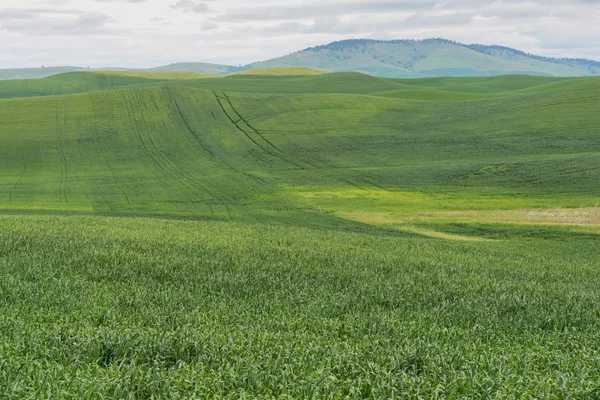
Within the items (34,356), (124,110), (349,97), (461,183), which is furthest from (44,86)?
(34,356)

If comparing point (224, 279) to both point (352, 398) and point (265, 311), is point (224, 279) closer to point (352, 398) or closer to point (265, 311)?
point (265, 311)

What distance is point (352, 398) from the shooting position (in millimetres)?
7199

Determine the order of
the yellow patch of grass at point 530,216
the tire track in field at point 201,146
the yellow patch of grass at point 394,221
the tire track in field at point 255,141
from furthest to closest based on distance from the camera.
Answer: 1. the tire track in field at point 255,141
2. the tire track in field at point 201,146
3. the yellow patch of grass at point 530,216
4. the yellow patch of grass at point 394,221

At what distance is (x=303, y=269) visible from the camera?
16938 mm

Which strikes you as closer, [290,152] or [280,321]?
[280,321]

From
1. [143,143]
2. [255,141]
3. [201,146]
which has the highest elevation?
[255,141]

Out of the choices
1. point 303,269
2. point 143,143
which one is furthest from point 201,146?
point 303,269

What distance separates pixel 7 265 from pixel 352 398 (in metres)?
11.4

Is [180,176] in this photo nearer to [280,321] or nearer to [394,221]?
[394,221]

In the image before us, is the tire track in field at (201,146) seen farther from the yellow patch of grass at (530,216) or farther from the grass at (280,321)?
the grass at (280,321)

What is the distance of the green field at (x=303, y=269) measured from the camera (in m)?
8.02

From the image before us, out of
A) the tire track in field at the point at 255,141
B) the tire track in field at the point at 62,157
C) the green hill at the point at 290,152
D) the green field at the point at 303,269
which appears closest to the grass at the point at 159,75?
the green hill at the point at 290,152

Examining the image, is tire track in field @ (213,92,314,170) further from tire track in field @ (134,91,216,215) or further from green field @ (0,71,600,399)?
tire track in field @ (134,91,216,215)

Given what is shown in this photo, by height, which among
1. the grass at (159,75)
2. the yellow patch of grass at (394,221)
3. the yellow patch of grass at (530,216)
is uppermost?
the grass at (159,75)
